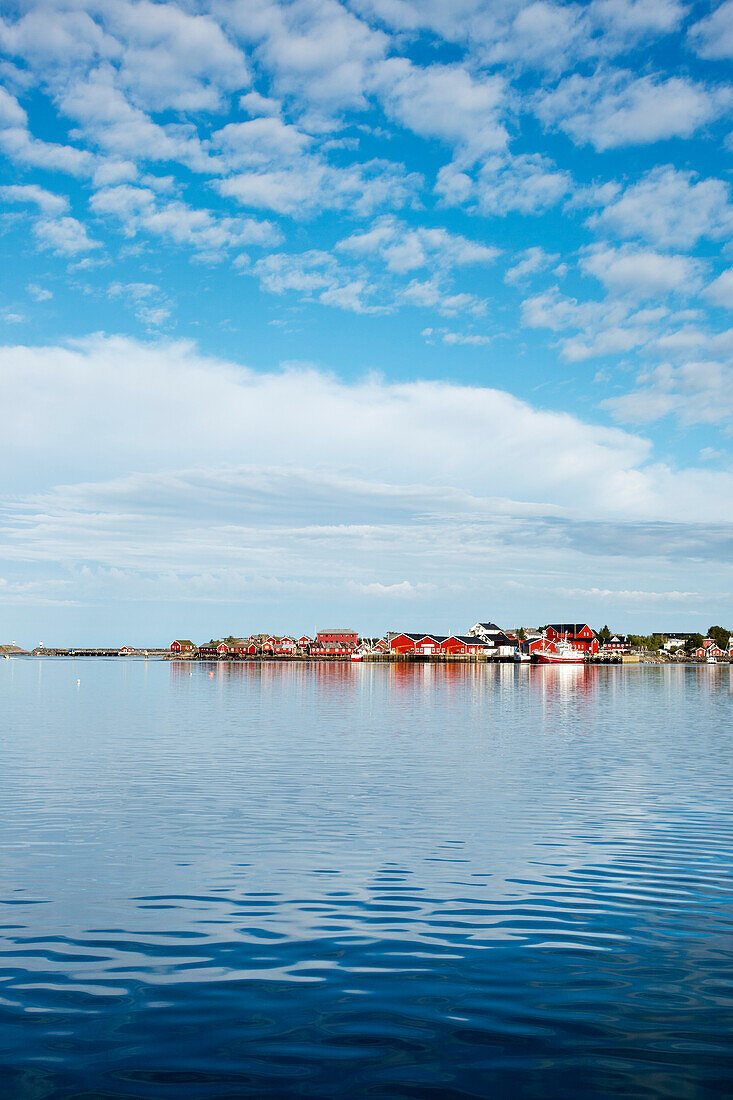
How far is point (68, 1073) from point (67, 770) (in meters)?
22.9

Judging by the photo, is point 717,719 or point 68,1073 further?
point 717,719

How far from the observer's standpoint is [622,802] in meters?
23.8

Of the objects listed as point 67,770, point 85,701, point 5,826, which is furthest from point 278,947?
point 85,701

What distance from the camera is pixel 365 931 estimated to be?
41.2 ft

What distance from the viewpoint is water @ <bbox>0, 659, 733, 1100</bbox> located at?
8391 mm

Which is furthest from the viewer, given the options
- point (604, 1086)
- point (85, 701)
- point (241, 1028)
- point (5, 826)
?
point (85, 701)

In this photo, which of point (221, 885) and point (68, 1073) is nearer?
point (68, 1073)

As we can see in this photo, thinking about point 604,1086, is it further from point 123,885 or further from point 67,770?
point 67,770

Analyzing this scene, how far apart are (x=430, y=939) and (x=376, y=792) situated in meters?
13.0

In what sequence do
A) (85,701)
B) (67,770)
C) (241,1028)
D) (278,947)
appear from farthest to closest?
(85,701) < (67,770) < (278,947) < (241,1028)

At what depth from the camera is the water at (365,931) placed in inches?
330

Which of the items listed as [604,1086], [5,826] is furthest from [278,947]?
[5,826]

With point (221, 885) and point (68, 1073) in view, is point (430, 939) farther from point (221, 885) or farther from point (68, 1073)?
point (68, 1073)

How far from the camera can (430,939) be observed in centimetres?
1216
